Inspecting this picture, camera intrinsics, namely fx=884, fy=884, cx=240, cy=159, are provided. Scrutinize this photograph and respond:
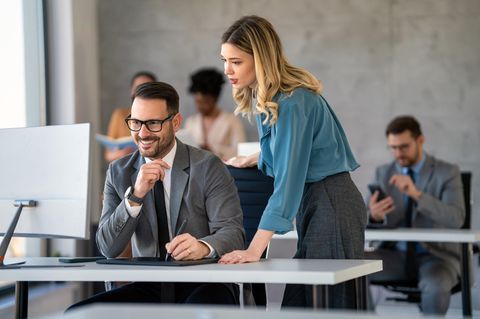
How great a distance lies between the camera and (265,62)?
9.80 ft

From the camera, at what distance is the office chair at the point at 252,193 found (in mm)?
3543

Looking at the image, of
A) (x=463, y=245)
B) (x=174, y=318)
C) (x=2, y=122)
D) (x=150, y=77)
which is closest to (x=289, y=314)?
(x=174, y=318)

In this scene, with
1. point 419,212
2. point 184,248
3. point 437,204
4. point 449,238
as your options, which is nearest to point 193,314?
point 184,248

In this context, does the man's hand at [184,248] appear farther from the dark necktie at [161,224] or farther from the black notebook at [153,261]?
the dark necktie at [161,224]

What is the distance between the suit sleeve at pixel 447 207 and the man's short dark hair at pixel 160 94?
2.41m

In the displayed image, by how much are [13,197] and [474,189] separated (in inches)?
176

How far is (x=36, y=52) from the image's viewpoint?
6.56 m

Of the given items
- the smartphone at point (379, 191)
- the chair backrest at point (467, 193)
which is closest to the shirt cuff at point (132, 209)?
the smartphone at point (379, 191)

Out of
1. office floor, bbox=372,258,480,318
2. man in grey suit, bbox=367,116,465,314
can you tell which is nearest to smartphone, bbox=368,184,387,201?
man in grey suit, bbox=367,116,465,314

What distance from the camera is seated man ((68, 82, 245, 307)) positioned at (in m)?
3.10

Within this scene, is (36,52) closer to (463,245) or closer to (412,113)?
(412,113)

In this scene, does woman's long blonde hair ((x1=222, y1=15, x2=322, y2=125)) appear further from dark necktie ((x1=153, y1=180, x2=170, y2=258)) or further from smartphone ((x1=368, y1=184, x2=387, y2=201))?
smartphone ((x1=368, y1=184, x2=387, y2=201))

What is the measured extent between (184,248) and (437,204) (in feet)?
8.74

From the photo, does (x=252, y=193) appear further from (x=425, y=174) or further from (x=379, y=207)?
(x=425, y=174)
